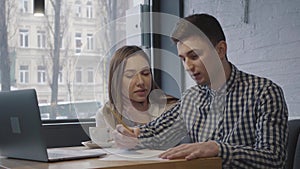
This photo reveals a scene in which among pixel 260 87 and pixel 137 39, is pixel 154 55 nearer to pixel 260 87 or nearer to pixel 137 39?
pixel 137 39

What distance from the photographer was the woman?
5.97 feet

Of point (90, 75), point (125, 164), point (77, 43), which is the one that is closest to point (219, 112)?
point (125, 164)

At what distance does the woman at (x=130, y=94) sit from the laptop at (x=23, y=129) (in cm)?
47

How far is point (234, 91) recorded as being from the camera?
5.17 ft

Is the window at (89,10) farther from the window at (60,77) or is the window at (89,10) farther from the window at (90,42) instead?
the window at (60,77)

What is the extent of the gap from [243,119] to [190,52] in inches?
10.7

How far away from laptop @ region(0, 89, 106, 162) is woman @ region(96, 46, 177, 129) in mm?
474

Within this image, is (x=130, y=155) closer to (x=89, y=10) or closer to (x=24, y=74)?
(x=24, y=74)

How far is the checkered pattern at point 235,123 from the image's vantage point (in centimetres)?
133

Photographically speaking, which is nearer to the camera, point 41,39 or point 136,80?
point 136,80

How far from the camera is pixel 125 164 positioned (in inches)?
43.7

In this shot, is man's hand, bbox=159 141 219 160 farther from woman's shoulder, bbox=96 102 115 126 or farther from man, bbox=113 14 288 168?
woman's shoulder, bbox=96 102 115 126

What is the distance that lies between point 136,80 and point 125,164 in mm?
706

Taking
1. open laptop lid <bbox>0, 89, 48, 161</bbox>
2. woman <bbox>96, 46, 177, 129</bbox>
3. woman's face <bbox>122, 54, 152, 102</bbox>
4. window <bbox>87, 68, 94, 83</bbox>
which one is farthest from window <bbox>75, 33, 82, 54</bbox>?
open laptop lid <bbox>0, 89, 48, 161</bbox>
